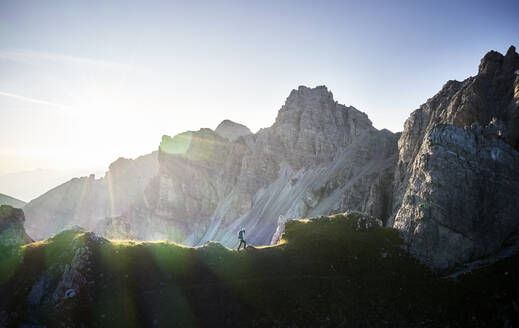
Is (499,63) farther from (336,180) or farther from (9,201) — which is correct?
(9,201)

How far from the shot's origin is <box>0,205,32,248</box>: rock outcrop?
84.2 feet

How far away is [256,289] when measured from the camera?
23.7 m

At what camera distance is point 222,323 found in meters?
20.8

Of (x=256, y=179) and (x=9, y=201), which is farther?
(x=9, y=201)

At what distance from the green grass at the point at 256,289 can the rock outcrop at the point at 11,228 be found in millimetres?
3029

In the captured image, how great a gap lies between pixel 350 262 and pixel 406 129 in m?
52.9

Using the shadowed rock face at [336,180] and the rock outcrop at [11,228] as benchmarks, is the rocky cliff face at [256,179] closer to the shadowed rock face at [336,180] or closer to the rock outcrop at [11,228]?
the shadowed rock face at [336,180]

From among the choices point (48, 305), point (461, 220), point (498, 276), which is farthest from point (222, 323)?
point (461, 220)

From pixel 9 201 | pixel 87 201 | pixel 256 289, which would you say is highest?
pixel 87 201

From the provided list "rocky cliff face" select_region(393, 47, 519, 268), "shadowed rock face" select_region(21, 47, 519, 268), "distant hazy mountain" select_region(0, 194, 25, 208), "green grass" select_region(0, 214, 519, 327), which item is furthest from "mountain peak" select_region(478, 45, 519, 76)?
"distant hazy mountain" select_region(0, 194, 25, 208)

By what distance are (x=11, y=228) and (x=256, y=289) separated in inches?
934

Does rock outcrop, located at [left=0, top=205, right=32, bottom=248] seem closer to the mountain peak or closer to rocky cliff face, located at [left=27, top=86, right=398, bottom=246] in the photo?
rocky cliff face, located at [left=27, top=86, right=398, bottom=246]

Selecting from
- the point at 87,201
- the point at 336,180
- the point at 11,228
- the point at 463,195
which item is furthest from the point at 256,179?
the point at 87,201

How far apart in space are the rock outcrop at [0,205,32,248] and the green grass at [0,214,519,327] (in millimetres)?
3029
